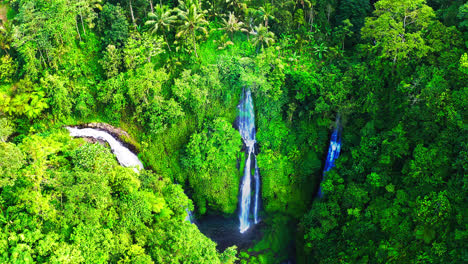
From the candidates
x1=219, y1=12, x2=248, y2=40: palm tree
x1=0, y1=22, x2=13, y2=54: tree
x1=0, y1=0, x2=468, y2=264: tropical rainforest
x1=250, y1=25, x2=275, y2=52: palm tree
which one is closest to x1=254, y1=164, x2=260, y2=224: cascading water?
x1=0, y1=0, x2=468, y2=264: tropical rainforest

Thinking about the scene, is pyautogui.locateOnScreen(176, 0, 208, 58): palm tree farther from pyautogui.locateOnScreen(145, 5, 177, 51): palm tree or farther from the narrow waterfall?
the narrow waterfall

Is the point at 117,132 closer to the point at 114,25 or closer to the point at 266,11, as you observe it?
the point at 114,25

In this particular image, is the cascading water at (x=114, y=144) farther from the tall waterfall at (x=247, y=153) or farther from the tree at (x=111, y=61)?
the tall waterfall at (x=247, y=153)

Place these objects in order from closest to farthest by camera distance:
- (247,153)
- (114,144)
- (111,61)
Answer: (114,144) < (111,61) < (247,153)

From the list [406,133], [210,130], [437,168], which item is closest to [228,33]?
[210,130]

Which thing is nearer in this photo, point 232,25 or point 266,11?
point 266,11

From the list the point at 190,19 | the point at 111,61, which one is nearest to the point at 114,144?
the point at 111,61
